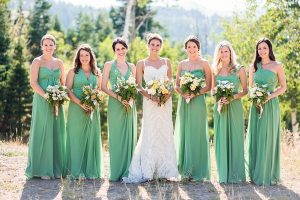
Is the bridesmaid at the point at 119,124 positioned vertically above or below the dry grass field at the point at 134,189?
above

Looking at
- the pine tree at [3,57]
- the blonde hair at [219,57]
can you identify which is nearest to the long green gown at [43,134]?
the blonde hair at [219,57]

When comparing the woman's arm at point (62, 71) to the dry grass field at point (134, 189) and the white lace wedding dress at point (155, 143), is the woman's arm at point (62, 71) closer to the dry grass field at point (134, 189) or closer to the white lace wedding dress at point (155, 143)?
the white lace wedding dress at point (155, 143)

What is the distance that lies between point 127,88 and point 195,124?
155 centimetres

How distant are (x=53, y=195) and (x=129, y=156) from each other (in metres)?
1.81

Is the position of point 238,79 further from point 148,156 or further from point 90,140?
point 90,140

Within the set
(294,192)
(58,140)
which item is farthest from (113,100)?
(294,192)

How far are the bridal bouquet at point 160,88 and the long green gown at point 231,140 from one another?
3.30ft

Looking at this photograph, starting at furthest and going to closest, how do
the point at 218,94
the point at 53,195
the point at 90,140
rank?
the point at 90,140 < the point at 218,94 < the point at 53,195

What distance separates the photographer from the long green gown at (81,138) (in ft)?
30.6

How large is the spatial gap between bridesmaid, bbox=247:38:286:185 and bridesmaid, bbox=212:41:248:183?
0.27 m

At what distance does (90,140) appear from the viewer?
9422 mm

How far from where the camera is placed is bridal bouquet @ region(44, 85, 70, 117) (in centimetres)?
895

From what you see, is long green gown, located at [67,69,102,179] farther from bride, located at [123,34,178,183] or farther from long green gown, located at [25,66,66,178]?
bride, located at [123,34,178,183]

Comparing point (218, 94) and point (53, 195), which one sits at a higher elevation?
point (218, 94)
